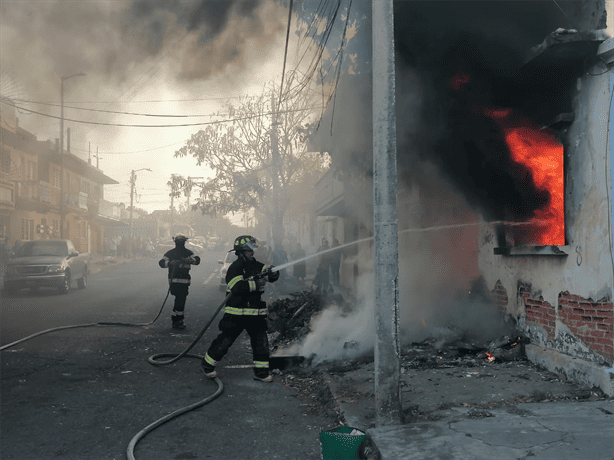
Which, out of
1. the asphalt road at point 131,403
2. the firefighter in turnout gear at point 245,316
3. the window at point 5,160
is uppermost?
the window at point 5,160

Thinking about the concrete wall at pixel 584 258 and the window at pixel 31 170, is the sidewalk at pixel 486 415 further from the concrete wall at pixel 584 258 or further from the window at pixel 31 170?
the window at pixel 31 170

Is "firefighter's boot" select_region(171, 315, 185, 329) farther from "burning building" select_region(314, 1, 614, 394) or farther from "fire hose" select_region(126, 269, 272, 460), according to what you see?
"burning building" select_region(314, 1, 614, 394)

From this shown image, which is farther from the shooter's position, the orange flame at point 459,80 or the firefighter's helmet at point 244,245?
the orange flame at point 459,80

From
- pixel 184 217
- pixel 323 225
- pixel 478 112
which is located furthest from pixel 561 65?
pixel 184 217

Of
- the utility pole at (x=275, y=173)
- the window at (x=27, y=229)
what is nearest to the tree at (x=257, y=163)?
the utility pole at (x=275, y=173)

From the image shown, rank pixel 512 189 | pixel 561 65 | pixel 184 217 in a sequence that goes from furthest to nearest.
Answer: pixel 184 217 → pixel 512 189 → pixel 561 65

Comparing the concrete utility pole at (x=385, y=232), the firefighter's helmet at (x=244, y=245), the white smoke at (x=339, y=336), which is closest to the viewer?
the concrete utility pole at (x=385, y=232)

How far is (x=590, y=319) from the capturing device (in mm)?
5113

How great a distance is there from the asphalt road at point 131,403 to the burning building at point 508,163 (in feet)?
10.2

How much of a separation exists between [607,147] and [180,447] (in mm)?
4915

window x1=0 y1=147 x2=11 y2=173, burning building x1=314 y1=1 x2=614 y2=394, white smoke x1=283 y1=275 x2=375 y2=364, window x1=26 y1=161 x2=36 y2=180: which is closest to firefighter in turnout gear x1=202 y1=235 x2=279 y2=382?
white smoke x1=283 y1=275 x2=375 y2=364

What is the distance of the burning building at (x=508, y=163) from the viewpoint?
16.8 feet

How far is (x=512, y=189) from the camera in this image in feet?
21.3

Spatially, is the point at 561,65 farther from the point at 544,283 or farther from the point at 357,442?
the point at 357,442
